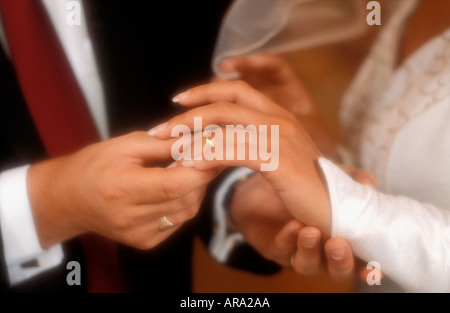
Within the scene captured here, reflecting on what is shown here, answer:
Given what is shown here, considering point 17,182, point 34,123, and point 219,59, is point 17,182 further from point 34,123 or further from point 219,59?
point 219,59

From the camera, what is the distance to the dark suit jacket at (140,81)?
18.5 inches

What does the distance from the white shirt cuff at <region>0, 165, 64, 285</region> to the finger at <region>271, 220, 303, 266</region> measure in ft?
0.83

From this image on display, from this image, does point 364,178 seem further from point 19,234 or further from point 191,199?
point 19,234

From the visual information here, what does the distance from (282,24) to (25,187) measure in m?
0.42

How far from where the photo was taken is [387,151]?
0.57 metres

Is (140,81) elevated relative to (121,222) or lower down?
elevated

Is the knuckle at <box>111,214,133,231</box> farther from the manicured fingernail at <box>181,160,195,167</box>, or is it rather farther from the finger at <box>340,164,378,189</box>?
the finger at <box>340,164,378,189</box>

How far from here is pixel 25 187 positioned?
1.51 ft

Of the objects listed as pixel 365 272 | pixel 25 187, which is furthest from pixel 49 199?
pixel 365 272

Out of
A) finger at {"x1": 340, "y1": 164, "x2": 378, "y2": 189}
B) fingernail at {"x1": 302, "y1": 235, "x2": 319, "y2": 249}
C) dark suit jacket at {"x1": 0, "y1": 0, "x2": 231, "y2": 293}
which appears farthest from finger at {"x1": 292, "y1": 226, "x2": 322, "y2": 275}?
dark suit jacket at {"x1": 0, "y1": 0, "x2": 231, "y2": 293}

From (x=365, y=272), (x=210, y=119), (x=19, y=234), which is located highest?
(x=210, y=119)

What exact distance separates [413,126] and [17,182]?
466 mm

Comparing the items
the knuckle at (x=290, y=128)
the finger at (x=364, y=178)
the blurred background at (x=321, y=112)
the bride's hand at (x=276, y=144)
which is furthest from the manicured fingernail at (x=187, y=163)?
the blurred background at (x=321, y=112)
